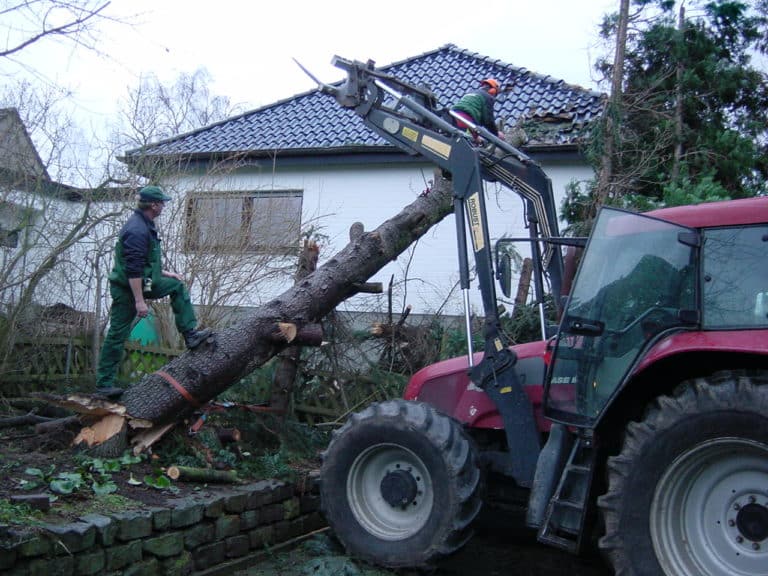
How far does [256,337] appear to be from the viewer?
20.9ft

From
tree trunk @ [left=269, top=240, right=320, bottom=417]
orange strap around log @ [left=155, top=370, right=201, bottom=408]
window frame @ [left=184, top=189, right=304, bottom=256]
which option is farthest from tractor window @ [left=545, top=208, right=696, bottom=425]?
window frame @ [left=184, top=189, right=304, bottom=256]

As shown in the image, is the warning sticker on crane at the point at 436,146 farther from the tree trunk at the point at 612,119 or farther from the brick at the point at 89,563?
the tree trunk at the point at 612,119

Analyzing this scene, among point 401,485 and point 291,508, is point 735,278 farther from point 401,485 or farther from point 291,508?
point 291,508

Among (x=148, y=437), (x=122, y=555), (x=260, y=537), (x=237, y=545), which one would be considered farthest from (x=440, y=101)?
(x=122, y=555)

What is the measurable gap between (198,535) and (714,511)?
10.5 ft

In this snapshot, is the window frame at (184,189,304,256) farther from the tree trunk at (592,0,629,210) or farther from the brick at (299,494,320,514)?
the tree trunk at (592,0,629,210)

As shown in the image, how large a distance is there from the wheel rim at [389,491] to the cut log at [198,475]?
1.04m

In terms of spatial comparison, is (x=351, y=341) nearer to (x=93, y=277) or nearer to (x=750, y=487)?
(x=93, y=277)

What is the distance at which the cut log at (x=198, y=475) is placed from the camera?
18.6 feet

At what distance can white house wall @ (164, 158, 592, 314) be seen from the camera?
11.9m

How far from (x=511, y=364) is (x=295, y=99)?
1232 centimetres

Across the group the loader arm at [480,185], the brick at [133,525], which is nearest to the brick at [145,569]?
the brick at [133,525]

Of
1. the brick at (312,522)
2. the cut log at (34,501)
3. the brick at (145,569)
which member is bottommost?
the brick at (312,522)

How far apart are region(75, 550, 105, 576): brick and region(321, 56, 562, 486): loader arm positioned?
2560mm
